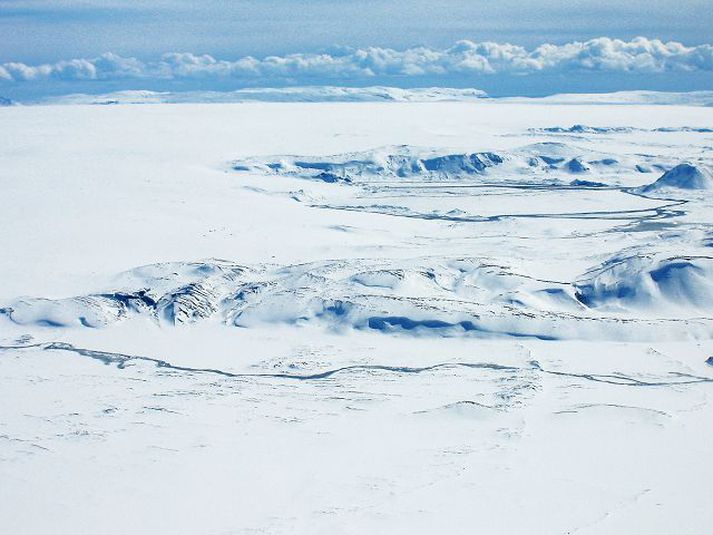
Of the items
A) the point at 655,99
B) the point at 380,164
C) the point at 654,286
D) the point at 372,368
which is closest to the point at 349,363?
the point at 372,368

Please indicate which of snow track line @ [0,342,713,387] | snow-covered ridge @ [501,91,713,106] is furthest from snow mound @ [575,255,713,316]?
snow-covered ridge @ [501,91,713,106]

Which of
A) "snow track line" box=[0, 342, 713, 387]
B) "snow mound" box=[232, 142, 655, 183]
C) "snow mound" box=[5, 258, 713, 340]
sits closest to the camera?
"snow track line" box=[0, 342, 713, 387]

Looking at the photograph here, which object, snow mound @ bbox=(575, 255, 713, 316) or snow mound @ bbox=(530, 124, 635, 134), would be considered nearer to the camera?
snow mound @ bbox=(575, 255, 713, 316)

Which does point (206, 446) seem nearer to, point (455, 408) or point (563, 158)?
point (455, 408)

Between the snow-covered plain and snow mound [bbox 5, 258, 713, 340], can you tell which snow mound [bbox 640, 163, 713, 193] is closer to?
the snow-covered plain

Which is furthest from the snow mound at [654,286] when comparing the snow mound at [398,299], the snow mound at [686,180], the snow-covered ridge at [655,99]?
the snow-covered ridge at [655,99]

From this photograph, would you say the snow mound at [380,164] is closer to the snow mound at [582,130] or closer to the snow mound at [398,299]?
the snow mound at [582,130]

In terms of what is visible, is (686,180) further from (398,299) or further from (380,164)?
(398,299)
